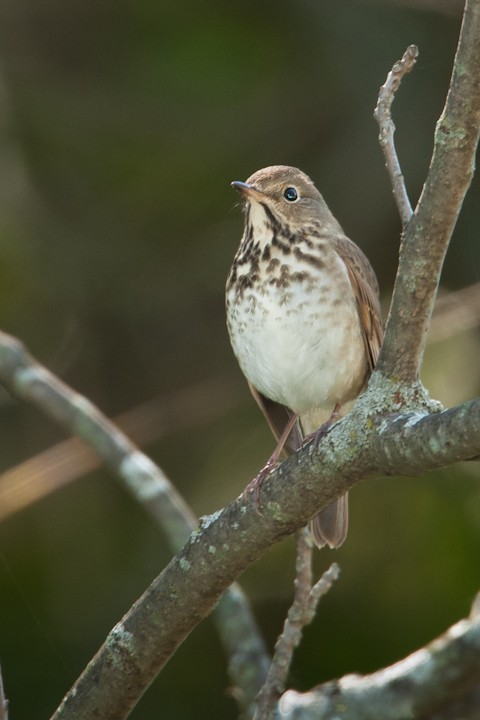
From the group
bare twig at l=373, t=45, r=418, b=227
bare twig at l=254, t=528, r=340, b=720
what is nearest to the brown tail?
bare twig at l=254, t=528, r=340, b=720

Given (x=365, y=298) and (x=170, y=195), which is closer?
(x=365, y=298)

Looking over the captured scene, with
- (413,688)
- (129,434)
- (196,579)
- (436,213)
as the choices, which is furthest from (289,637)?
(129,434)

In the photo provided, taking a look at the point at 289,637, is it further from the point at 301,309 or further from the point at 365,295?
the point at 365,295

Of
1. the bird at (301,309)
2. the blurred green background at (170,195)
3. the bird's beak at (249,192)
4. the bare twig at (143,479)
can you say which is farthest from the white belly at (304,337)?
the blurred green background at (170,195)

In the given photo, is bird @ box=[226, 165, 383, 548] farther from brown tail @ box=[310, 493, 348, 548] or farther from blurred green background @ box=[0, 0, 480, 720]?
blurred green background @ box=[0, 0, 480, 720]

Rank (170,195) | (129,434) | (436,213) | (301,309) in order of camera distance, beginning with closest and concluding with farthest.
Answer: (436,213) → (301,309) → (129,434) → (170,195)

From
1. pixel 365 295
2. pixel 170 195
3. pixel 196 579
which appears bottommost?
pixel 196 579
